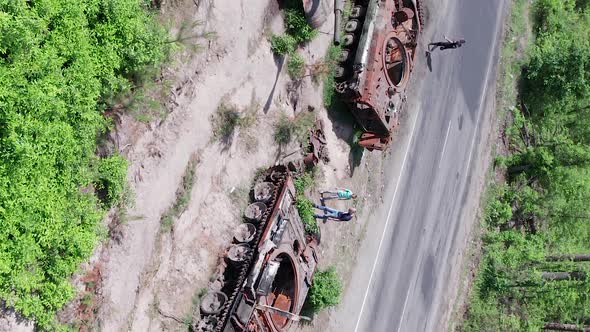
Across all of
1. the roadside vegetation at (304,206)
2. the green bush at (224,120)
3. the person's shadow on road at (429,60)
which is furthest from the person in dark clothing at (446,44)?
the green bush at (224,120)

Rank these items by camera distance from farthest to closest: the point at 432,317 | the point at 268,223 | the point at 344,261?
the point at 432,317, the point at 344,261, the point at 268,223

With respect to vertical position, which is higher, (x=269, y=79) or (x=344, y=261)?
(x=269, y=79)

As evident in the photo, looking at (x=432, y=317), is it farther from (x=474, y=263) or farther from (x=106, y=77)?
(x=106, y=77)

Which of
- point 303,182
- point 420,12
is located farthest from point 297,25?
point 420,12

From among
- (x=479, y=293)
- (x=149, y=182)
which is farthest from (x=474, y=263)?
(x=149, y=182)

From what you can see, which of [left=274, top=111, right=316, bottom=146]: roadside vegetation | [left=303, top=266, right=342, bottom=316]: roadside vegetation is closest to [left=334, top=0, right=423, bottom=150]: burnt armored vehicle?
[left=274, top=111, right=316, bottom=146]: roadside vegetation

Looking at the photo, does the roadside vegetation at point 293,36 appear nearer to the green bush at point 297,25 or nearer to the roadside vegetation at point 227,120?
the green bush at point 297,25

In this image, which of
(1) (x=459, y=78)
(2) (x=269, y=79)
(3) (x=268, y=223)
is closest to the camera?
(3) (x=268, y=223)
